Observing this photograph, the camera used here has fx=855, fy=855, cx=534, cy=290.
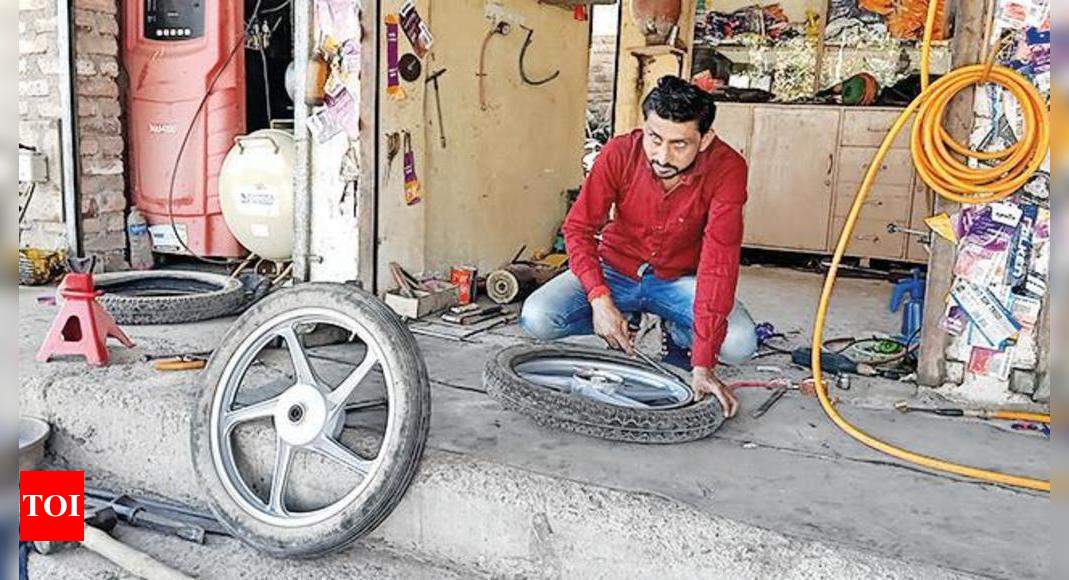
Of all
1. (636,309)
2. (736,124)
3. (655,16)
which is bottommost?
Result: (636,309)

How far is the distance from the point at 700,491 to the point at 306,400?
1003mm

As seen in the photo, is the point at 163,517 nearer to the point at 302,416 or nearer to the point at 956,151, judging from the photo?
the point at 302,416

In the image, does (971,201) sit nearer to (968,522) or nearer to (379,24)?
(968,522)

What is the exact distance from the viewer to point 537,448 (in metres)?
2.22

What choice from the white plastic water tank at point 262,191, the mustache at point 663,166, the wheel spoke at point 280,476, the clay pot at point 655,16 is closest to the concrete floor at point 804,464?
the wheel spoke at point 280,476

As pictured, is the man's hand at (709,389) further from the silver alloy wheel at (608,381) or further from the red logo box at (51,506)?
the red logo box at (51,506)

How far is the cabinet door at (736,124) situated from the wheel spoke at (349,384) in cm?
478

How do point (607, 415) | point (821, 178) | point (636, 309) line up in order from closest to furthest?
1. point (607, 415)
2. point (636, 309)
3. point (821, 178)

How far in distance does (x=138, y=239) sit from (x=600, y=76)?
5328mm

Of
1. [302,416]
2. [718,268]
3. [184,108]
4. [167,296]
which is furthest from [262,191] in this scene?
[718,268]

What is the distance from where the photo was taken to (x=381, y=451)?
6.82ft

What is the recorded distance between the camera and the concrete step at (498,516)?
182cm

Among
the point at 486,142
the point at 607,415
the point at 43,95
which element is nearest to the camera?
the point at 607,415

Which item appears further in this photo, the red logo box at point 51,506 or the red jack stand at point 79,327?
the red jack stand at point 79,327
